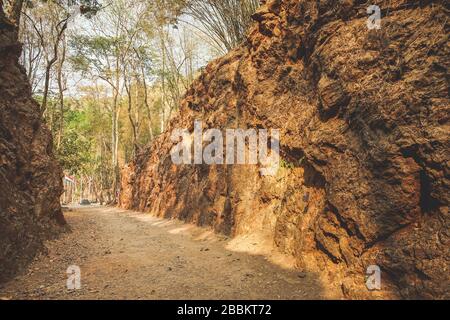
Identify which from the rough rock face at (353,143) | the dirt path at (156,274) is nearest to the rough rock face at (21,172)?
the dirt path at (156,274)

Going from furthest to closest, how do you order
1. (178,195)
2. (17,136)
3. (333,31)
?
(178,195) < (17,136) < (333,31)

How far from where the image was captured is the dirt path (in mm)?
5586

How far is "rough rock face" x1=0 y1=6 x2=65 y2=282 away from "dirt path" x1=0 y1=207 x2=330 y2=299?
1.76 ft

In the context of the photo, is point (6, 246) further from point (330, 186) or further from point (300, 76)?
point (300, 76)

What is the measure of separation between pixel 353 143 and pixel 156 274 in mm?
4900

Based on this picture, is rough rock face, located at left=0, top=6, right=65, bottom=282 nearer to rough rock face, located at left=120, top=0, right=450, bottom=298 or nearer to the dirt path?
the dirt path

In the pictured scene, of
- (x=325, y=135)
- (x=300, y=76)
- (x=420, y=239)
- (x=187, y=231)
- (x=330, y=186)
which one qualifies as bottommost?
(x=187, y=231)

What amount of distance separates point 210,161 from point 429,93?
892cm

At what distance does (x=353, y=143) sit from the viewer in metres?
6.46

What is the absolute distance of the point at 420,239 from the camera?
4.92m

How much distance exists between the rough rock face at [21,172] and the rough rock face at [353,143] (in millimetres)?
5539
